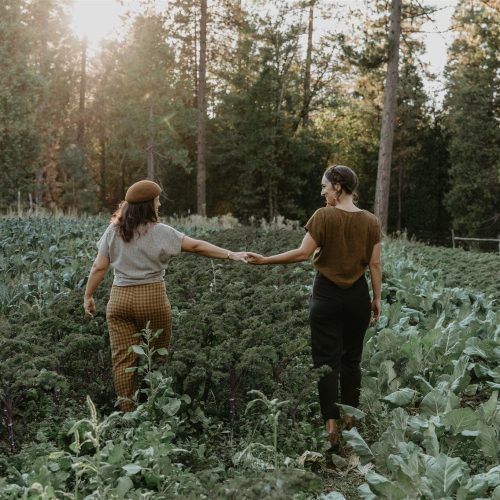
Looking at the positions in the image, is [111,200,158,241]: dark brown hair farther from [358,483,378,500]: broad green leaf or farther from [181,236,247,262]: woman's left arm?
[358,483,378,500]: broad green leaf

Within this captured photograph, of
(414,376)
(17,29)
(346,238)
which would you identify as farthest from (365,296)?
(17,29)

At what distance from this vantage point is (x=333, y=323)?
461 centimetres

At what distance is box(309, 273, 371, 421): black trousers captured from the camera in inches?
179

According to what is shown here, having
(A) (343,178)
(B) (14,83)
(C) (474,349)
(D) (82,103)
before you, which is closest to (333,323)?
(A) (343,178)

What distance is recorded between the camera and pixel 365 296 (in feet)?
15.3

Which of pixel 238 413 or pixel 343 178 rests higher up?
pixel 343 178

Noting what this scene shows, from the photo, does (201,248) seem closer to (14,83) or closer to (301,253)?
(301,253)

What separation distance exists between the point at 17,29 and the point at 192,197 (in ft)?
50.5

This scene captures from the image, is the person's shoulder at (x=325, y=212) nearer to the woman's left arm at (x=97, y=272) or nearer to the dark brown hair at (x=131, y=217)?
the dark brown hair at (x=131, y=217)

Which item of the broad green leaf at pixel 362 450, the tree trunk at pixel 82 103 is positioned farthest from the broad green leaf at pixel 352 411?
the tree trunk at pixel 82 103

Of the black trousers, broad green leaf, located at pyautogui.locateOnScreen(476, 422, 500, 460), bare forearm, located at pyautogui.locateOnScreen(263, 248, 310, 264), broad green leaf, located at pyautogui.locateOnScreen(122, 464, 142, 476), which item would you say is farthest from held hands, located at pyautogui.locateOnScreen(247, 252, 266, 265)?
broad green leaf, located at pyautogui.locateOnScreen(122, 464, 142, 476)

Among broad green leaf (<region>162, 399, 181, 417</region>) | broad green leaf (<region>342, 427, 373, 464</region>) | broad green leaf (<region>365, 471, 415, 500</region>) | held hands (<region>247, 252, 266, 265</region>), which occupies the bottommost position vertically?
broad green leaf (<region>342, 427, 373, 464</region>)

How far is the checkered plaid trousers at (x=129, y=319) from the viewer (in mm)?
4684

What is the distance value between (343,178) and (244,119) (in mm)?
31095
